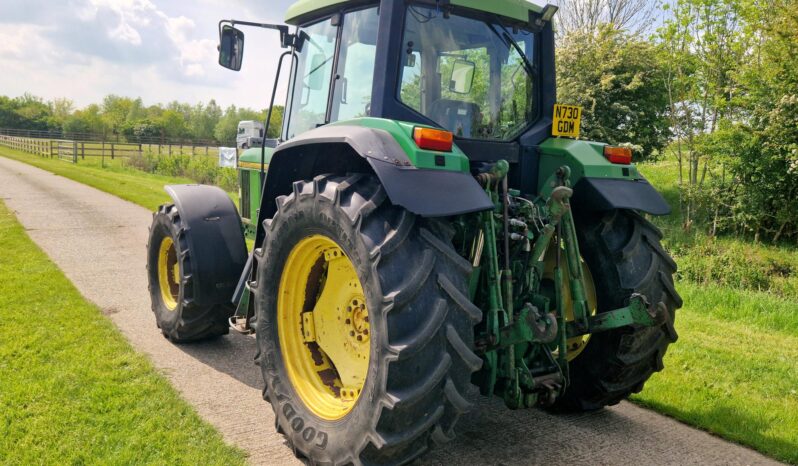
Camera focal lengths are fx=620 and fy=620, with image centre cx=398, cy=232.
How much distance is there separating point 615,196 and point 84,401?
328 centimetres

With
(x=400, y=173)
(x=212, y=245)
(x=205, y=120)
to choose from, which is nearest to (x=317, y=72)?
(x=212, y=245)

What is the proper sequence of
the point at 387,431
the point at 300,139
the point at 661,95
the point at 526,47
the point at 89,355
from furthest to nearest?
the point at 661,95 → the point at 89,355 → the point at 526,47 → the point at 300,139 → the point at 387,431

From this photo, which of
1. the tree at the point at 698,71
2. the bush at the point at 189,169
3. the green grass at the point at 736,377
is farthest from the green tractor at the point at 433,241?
the bush at the point at 189,169

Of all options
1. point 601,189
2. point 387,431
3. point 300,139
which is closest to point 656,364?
point 601,189

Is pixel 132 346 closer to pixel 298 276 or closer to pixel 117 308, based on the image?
pixel 117 308

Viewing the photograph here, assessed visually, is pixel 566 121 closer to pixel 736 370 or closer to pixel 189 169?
pixel 736 370

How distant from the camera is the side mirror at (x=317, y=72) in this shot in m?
4.04

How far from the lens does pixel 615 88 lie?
1493cm

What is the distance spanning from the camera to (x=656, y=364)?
12.0 feet

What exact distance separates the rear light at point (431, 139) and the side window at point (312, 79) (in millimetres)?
1292

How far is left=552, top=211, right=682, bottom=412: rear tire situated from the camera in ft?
11.5

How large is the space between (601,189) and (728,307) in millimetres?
4170

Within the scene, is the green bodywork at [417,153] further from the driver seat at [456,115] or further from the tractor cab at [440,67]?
the driver seat at [456,115]

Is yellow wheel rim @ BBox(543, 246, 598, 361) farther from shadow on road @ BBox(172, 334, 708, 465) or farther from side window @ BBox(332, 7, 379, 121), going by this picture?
side window @ BBox(332, 7, 379, 121)
